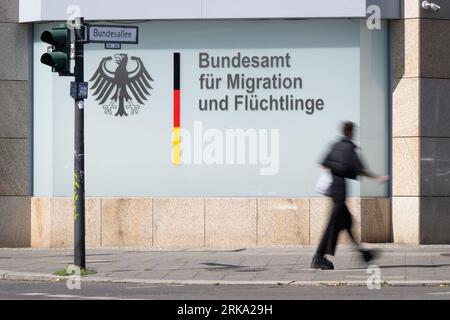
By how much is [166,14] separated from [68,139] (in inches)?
108

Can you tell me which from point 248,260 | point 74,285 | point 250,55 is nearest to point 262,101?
point 250,55

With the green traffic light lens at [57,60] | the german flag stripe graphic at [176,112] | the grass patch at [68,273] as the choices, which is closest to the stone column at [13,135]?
the german flag stripe graphic at [176,112]

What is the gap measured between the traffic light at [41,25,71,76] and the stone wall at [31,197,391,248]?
4.75 meters

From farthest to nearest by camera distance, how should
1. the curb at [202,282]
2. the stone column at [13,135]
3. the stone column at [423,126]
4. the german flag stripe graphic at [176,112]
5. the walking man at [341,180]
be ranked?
1. the stone column at [13,135]
2. the german flag stripe graphic at [176,112]
3. the stone column at [423,126]
4. the walking man at [341,180]
5. the curb at [202,282]

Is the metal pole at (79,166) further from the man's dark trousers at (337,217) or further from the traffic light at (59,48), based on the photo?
the man's dark trousers at (337,217)

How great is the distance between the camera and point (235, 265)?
1675 centimetres

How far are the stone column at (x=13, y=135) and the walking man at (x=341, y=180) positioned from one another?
6920 mm

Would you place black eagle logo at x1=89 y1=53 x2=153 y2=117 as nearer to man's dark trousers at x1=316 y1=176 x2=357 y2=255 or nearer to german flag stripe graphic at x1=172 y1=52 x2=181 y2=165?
german flag stripe graphic at x1=172 y1=52 x2=181 y2=165

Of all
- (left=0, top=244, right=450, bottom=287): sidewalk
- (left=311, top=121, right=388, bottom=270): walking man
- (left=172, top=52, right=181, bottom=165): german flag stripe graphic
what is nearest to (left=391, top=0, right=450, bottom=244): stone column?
(left=0, top=244, right=450, bottom=287): sidewalk

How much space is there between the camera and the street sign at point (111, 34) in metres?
15.8

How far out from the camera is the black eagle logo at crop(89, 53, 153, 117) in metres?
20.3

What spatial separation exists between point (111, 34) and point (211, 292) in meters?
4.06

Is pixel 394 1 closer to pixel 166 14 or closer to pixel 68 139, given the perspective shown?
pixel 166 14

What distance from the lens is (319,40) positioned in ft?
66.0
